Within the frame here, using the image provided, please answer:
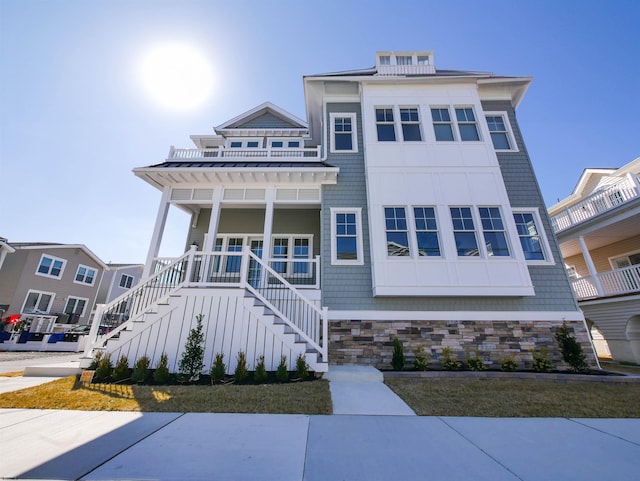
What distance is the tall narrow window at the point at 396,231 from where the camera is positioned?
805 centimetres

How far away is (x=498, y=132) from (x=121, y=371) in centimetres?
1379

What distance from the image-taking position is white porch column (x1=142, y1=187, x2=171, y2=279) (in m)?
8.12

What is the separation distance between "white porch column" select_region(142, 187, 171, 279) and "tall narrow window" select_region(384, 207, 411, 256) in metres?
7.43

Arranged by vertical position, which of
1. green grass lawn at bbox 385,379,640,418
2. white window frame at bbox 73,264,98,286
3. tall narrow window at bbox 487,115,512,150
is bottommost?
green grass lawn at bbox 385,379,640,418

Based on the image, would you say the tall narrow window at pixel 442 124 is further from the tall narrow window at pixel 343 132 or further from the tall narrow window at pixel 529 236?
the tall narrow window at pixel 529 236

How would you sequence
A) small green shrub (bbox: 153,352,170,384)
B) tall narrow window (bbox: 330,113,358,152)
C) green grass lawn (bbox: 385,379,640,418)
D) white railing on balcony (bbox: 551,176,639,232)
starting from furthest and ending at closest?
white railing on balcony (bbox: 551,176,639,232)
tall narrow window (bbox: 330,113,358,152)
small green shrub (bbox: 153,352,170,384)
green grass lawn (bbox: 385,379,640,418)

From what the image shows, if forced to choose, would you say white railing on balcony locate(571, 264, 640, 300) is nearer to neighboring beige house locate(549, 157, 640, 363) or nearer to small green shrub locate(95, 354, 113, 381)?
neighboring beige house locate(549, 157, 640, 363)

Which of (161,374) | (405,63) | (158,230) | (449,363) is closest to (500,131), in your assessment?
(405,63)

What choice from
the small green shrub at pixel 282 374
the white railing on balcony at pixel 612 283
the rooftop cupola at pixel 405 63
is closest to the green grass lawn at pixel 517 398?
the small green shrub at pixel 282 374

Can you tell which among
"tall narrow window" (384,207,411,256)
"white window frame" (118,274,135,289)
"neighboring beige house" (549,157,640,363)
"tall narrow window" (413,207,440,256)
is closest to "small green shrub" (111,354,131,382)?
"tall narrow window" (384,207,411,256)

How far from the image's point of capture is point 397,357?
21.9 ft

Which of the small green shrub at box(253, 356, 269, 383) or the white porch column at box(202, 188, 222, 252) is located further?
the white porch column at box(202, 188, 222, 252)

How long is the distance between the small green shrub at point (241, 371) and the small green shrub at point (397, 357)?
366 centimetres

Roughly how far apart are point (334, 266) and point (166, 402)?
A: 5375mm
